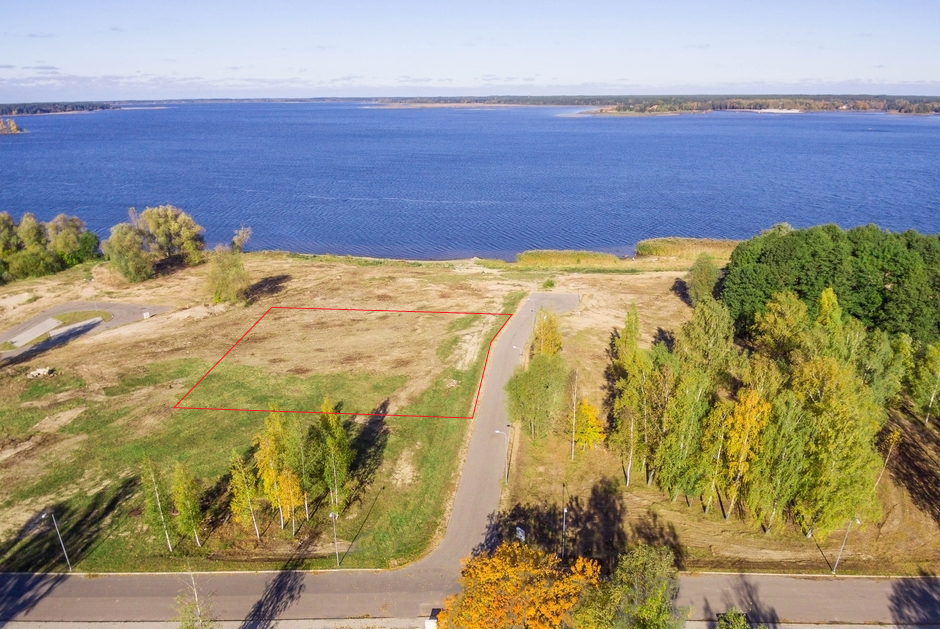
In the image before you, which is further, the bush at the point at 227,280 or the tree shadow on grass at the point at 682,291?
the tree shadow on grass at the point at 682,291

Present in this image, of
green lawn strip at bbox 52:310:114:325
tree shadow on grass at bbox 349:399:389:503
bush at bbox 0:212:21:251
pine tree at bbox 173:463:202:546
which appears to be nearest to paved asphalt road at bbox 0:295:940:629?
pine tree at bbox 173:463:202:546

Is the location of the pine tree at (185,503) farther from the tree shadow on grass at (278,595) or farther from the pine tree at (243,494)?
the tree shadow on grass at (278,595)

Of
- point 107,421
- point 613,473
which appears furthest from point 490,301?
point 107,421

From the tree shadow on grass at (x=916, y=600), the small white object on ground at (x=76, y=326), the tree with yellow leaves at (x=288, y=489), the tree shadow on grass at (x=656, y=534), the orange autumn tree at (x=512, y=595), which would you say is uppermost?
the orange autumn tree at (x=512, y=595)

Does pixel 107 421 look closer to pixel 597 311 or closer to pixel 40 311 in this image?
pixel 40 311

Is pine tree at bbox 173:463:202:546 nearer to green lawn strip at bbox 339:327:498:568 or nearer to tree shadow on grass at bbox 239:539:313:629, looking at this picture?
tree shadow on grass at bbox 239:539:313:629

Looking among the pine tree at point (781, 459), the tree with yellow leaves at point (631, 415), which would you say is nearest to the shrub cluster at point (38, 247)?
the tree with yellow leaves at point (631, 415)

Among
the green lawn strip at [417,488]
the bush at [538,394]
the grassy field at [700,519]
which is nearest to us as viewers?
the grassy field at [700,519]
